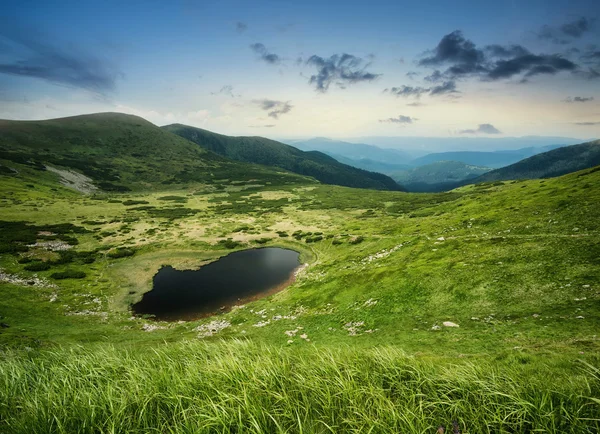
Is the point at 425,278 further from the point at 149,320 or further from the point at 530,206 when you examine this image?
the point at 149,320

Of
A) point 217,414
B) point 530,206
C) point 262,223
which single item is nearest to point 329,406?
point 217,414

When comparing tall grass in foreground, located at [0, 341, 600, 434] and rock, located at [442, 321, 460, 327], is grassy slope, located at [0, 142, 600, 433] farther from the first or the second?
rock, located at [442, 321, 460, 327]

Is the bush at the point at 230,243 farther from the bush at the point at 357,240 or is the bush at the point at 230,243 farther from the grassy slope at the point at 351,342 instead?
the bush at the point at 357,240

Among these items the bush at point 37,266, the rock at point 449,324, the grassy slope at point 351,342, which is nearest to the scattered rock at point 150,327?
the grassy slope at point 351,342

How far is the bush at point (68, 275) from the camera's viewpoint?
4909cm

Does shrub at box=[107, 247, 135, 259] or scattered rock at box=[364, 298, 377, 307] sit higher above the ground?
scattered rock at box=[364, 298, 377, 307]

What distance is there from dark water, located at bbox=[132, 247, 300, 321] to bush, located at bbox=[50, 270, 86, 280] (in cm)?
1289

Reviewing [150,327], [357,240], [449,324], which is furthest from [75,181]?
[449,324]

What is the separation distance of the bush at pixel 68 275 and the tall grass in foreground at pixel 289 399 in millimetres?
52905

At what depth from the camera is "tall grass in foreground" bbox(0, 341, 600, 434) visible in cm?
621

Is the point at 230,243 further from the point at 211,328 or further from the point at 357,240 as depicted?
the point at 211,328

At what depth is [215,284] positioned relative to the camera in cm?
5338

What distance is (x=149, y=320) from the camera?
39.0 meters

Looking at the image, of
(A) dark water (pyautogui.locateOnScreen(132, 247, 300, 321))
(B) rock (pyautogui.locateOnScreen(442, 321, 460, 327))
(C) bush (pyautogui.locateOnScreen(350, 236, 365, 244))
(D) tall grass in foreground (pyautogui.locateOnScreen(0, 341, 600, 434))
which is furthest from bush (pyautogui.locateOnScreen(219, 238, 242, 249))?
(D) tall grass in foreground (pyautogui.locateOnScreen(0, 341, 600, 434))
